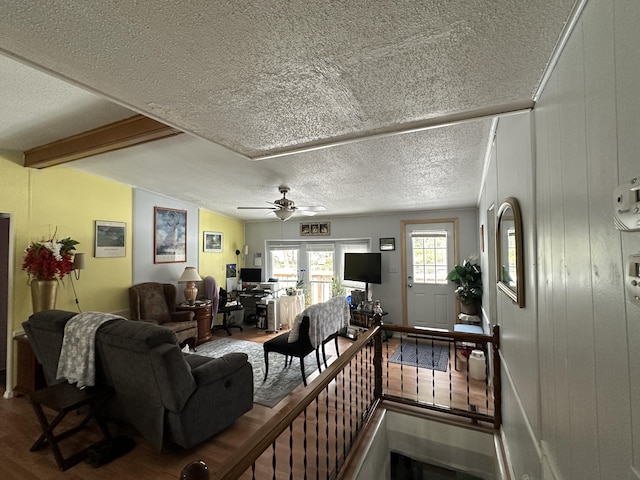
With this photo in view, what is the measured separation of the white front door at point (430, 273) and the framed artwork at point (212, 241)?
4.04m

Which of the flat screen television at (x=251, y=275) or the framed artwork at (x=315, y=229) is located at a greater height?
the framed artwork at (x=315, y=229)

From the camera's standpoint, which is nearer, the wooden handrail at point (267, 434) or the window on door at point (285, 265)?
the wooden handrail at point (267, 434)

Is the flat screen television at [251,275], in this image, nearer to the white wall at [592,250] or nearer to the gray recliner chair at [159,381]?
the gray recliner chair at [159,381]

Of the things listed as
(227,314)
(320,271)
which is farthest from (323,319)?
(227,314)

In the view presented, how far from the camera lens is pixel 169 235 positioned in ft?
17.5

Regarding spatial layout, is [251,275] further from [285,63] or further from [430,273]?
[285,63]

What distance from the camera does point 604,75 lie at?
72 centimetres

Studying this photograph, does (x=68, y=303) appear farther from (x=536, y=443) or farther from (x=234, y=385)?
(x=536, y=443)

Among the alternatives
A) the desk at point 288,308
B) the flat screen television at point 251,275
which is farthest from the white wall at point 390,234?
the desk at point 288,308

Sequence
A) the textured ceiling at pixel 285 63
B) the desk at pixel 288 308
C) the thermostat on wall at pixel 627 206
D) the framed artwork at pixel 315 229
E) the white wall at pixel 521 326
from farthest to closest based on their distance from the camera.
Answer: the framed artwork at pixel 315 229
the desk at pixel 288 308
the white wall at pixel 521 326
the textured ceiling at pixel 285 63
the thermostat on wall at pixel 627 206

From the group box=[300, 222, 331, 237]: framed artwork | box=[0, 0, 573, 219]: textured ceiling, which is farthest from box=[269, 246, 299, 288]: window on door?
box=[0, 0, 573, 219]: textured ceiling

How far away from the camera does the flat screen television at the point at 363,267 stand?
5359mm

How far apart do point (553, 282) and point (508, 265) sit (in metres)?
0.90

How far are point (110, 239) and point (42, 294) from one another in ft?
4.19
